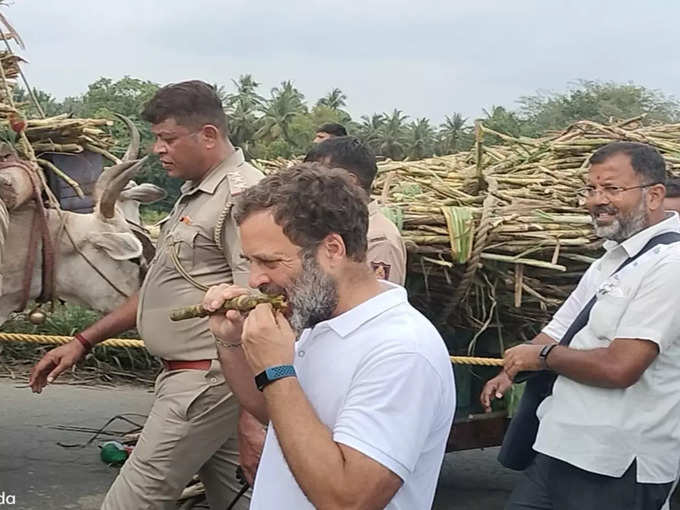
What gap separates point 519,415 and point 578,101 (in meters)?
24.2

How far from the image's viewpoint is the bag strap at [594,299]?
337 centimetres

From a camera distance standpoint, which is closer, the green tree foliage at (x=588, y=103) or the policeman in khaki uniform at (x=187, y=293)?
the policeman in khaki uniform at (x=187, y=293)

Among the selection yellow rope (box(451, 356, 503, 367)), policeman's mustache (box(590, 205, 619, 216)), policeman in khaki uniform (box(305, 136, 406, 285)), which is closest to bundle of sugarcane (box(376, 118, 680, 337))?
yellow rope (box(451, 356, 503, 367))

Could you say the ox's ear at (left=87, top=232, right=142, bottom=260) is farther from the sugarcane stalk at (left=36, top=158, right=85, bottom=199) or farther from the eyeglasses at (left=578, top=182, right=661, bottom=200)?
the eyeglasses at (left=578, top=182, right=661, bottom=200)

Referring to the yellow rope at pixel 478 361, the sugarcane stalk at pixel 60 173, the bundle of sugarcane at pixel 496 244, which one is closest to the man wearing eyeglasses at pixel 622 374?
the bundle of sugarcane at pixel 496 244

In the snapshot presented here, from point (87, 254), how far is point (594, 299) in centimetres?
249

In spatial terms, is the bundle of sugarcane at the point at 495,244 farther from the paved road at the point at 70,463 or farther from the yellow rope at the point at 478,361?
the paved road at the point at 70,463

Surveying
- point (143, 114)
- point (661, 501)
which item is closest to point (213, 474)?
point (143, 114)

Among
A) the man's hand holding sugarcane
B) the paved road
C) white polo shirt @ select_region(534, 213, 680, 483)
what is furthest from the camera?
the paved road

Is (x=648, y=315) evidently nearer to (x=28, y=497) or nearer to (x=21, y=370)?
(x=28, y=497)

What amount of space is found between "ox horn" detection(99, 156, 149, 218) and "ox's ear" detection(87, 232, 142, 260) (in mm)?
123

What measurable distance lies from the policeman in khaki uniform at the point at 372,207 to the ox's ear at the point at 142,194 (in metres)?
1.61

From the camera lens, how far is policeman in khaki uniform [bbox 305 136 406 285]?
11.7ft

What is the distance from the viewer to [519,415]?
3.76 meters
